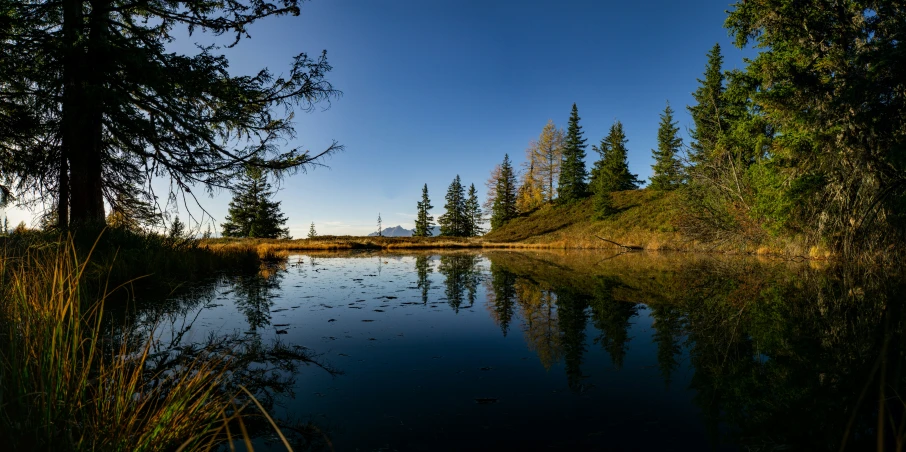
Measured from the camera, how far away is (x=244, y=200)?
46500mm

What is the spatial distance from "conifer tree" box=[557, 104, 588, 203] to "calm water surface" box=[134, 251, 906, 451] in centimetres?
4436

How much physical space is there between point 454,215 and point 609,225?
101ft

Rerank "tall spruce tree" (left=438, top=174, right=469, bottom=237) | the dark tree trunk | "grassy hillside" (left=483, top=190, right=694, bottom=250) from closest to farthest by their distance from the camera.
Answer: the dark tree trunk < "grassy hillside" (left=483, top=190, right=694, bottom=250) < "tall spruce tree" (left=438, top=174, right=469, bottom=237)

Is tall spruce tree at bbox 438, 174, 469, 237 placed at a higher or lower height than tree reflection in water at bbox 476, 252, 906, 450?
higher

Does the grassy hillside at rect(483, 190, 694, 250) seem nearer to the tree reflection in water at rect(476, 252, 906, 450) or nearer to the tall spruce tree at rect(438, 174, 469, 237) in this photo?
the tall spruce tree at rect(438, 174, 469, 237)

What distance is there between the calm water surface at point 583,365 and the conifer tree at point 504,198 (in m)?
48.5

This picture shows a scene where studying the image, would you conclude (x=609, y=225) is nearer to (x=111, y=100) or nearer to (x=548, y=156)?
(x=548, y=156)

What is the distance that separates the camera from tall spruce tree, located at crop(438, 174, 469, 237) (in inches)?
2594

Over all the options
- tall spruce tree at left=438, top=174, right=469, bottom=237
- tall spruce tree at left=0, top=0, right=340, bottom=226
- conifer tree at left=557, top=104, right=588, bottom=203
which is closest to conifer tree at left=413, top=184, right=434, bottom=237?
tall spruce tree at left=438, top=174, right=469, bottom=237

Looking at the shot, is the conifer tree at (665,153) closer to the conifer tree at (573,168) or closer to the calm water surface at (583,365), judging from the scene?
the conifer tree at (573,168)

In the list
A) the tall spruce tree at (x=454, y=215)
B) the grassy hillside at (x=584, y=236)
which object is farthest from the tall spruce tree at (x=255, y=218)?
the tall spruce tree at (x=454, y=215)

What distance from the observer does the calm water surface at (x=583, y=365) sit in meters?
2.90

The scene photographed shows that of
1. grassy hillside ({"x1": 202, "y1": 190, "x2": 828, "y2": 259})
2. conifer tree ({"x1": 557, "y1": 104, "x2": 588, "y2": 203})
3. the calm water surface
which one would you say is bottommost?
the calm water surface

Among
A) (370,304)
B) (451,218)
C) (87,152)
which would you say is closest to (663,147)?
(451,218)
